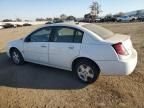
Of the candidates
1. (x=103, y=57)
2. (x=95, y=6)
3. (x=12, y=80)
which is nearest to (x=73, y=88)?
(x=103, y=57)

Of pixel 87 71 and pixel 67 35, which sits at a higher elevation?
pixel 67 35

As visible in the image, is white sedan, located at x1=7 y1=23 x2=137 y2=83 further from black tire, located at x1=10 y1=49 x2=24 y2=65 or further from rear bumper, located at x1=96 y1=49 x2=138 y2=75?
black tire, located at x1=10 y1=49 x2=24 y2=65

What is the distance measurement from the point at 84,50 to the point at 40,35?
191 centimetres

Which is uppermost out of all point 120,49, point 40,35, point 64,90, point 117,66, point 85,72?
point 40,35

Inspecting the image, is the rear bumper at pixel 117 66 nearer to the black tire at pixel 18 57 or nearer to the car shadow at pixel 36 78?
the car shadow at pixel 36 78

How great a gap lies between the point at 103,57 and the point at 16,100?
231 cm

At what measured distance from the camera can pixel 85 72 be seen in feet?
18.2

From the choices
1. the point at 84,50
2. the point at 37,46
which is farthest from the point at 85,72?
the point at 37,46

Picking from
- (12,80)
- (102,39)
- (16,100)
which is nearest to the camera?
(16,100)

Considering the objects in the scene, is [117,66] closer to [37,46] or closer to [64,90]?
[64,90]

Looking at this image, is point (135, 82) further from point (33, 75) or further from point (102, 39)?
point (33, 75)

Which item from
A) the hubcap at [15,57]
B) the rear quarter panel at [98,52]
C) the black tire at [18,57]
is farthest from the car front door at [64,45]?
the hubcap at [15,57]

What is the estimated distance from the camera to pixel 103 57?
5148 millimetres

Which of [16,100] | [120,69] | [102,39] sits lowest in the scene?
[16,100]
